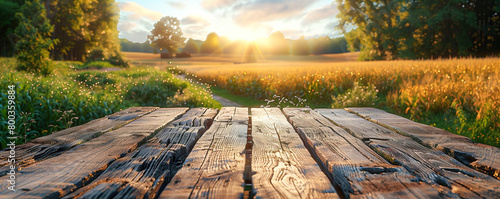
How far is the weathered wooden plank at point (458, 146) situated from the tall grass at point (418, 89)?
2735mm

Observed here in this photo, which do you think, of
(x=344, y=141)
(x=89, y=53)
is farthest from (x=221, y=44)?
(x=344, y=141)

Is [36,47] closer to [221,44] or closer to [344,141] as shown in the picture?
[344,141]

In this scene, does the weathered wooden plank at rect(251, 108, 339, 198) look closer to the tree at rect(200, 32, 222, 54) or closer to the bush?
the bush

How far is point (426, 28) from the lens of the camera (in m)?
27.9

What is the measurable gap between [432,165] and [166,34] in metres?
54.5

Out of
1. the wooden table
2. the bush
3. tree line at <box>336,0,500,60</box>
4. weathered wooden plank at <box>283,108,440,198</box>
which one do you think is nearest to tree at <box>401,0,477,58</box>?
tree line at <box>336,0,500,60</box>

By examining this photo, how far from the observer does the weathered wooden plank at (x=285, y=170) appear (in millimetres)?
1208

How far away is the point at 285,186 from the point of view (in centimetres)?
126

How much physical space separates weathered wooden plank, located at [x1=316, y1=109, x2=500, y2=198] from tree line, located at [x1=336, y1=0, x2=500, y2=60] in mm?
28147

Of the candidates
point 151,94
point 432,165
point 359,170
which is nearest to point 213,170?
point 359,170

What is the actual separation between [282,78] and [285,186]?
10079 mm

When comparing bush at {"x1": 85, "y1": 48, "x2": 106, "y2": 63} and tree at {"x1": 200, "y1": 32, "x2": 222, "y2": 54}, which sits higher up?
tree at {"x1": 200, "y1": 32, "x2": 222, "y2": 54}

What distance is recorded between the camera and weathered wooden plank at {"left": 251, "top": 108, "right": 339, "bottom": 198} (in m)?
1.21

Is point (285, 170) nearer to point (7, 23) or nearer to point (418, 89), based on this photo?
point (418, 89)
